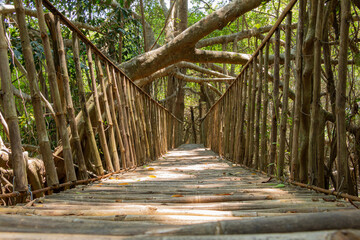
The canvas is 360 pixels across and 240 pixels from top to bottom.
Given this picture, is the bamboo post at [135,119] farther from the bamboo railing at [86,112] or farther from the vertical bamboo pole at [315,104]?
the vertical bamboo pole at [315,104]

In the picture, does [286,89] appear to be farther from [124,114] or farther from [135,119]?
[135,119]

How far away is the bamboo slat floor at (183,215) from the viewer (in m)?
0.73

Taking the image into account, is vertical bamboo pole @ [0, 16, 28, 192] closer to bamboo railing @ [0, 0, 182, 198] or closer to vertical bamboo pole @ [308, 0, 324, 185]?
bamboo railing @ [0, 0, 182, 198]

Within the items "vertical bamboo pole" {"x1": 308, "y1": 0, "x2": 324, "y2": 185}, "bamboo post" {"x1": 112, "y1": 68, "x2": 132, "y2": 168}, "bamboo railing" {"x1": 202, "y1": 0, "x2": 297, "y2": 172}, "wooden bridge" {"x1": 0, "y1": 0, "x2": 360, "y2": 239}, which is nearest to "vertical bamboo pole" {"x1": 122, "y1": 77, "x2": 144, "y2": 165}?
"bamboo post" {"x1": 112, "y1": 68, "x2": 132, "y2": 168}

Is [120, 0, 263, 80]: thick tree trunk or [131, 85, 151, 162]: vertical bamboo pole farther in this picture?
[120, 0, 263, 80]: thick tree trunk

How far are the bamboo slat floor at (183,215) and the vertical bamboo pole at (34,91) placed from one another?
0.15 m

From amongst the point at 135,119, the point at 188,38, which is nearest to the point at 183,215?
the point at 135,119

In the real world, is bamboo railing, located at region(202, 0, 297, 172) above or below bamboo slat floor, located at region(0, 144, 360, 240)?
above

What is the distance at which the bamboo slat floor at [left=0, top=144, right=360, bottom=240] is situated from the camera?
727mm

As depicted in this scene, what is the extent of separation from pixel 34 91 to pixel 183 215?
2.87 feet

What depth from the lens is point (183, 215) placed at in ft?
3.49

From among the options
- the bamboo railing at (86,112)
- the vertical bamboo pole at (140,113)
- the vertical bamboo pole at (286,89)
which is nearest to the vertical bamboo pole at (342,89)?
the vertical bamboo pole at (286,89)

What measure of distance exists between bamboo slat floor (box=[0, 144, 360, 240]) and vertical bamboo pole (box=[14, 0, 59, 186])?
0.15 m

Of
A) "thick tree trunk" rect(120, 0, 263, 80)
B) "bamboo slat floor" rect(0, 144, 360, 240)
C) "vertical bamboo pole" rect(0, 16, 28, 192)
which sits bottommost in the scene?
"bamboo slat floor" rect(0, 144, 360, 240)
